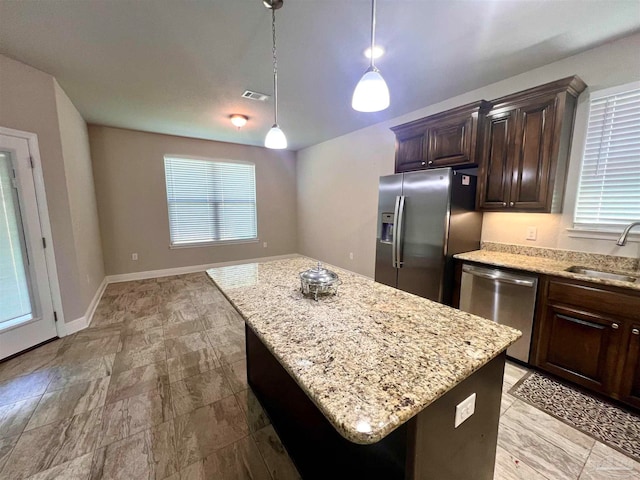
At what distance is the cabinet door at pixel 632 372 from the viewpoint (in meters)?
1.68

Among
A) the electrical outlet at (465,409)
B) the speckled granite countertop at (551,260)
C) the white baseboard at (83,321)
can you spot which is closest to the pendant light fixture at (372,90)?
the electrical outlet at (465,409)

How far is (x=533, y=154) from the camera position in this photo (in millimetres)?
2287

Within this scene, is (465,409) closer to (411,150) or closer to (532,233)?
(532,233)

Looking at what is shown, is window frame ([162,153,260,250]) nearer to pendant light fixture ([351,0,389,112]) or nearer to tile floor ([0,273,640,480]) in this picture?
tile floor ([0,273,640,480])

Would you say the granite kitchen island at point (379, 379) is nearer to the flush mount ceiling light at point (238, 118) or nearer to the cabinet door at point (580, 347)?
the cabinet door at point (580, 347)

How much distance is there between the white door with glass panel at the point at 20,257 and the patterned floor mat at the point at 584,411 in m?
4.25

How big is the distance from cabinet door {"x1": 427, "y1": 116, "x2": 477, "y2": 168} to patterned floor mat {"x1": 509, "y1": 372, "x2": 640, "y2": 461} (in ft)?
6.57

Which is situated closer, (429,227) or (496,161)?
(496,161)

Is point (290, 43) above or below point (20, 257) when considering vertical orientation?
above

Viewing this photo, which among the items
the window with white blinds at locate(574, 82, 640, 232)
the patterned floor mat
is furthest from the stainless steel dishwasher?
the window with white blinds at locate(574, 82, 640, 232)

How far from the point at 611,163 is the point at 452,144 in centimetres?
121

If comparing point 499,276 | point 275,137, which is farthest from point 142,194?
point 499,276

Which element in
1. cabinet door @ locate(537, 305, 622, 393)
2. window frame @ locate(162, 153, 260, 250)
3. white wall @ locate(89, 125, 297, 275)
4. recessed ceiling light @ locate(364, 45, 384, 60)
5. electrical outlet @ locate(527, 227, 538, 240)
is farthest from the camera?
window frame @ locate(162, 153, 260, 250)

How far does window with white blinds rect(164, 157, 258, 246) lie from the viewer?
4961 mm
